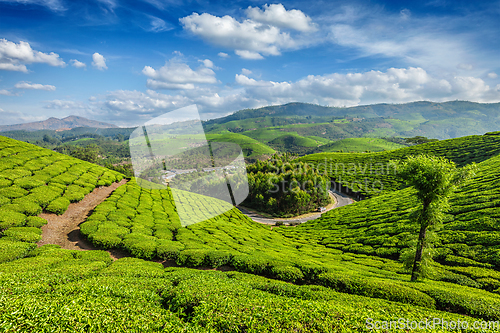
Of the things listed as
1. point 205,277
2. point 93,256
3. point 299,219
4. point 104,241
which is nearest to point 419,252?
point 205,277

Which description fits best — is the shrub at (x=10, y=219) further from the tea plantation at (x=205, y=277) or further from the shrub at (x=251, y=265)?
the shrub at (x=251, y=265)

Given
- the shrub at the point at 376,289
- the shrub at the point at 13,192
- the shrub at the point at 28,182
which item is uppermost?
the shrub at the point at 28,182

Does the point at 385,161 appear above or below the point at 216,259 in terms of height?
above

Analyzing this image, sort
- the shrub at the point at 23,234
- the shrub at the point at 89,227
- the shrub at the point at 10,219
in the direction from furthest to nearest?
the shrub at the point at 89,227
the shrub at the point at 10,219
the shrub at the point at 23,234

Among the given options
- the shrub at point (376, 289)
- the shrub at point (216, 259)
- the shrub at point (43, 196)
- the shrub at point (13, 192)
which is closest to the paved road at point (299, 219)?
the shrub at point (216, 259)

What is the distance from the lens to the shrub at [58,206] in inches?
829

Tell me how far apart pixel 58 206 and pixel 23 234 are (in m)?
6.18

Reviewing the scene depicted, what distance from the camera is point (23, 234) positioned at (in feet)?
52.1

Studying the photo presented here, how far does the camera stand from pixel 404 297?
11625 millimetres

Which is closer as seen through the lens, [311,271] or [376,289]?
[376,289]

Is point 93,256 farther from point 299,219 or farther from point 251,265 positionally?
point 299,219

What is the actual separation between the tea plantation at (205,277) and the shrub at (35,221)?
10 centimetres

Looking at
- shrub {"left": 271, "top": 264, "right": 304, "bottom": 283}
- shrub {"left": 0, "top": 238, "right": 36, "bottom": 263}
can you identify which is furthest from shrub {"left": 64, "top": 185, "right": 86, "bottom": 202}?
shrub {"left": 271, "top": 264, "right": 304, "bottom": 283}

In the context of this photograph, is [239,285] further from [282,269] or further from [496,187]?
[496,187]
